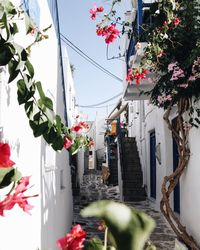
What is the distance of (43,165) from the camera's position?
14.1 feet

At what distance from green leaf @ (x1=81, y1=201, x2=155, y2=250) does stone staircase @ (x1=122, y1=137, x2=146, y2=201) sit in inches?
514

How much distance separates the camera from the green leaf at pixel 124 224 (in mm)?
379

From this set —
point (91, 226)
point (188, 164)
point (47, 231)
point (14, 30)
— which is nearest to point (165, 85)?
point (188, 164)

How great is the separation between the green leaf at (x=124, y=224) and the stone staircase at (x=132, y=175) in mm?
13055

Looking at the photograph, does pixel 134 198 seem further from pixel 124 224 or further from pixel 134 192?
pixel 124 224

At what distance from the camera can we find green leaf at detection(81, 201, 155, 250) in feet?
1.24

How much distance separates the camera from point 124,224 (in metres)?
0.38

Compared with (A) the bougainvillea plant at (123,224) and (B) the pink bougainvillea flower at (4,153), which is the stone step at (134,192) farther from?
(A) the bougainvillea plant at (123,224)

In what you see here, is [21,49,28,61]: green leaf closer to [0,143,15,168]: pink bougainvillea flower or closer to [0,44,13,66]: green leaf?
[0,44,13,66]: green leaf

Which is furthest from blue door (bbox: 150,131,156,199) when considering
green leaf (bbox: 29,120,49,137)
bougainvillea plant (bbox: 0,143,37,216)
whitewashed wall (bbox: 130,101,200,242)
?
bougainvillea plant (bbox: 0,143,37,216)

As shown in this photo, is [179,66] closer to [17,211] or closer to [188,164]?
[188,164]

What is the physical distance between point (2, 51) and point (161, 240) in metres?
6.96

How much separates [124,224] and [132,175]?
14130 mm

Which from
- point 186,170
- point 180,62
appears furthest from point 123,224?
point 186,170
